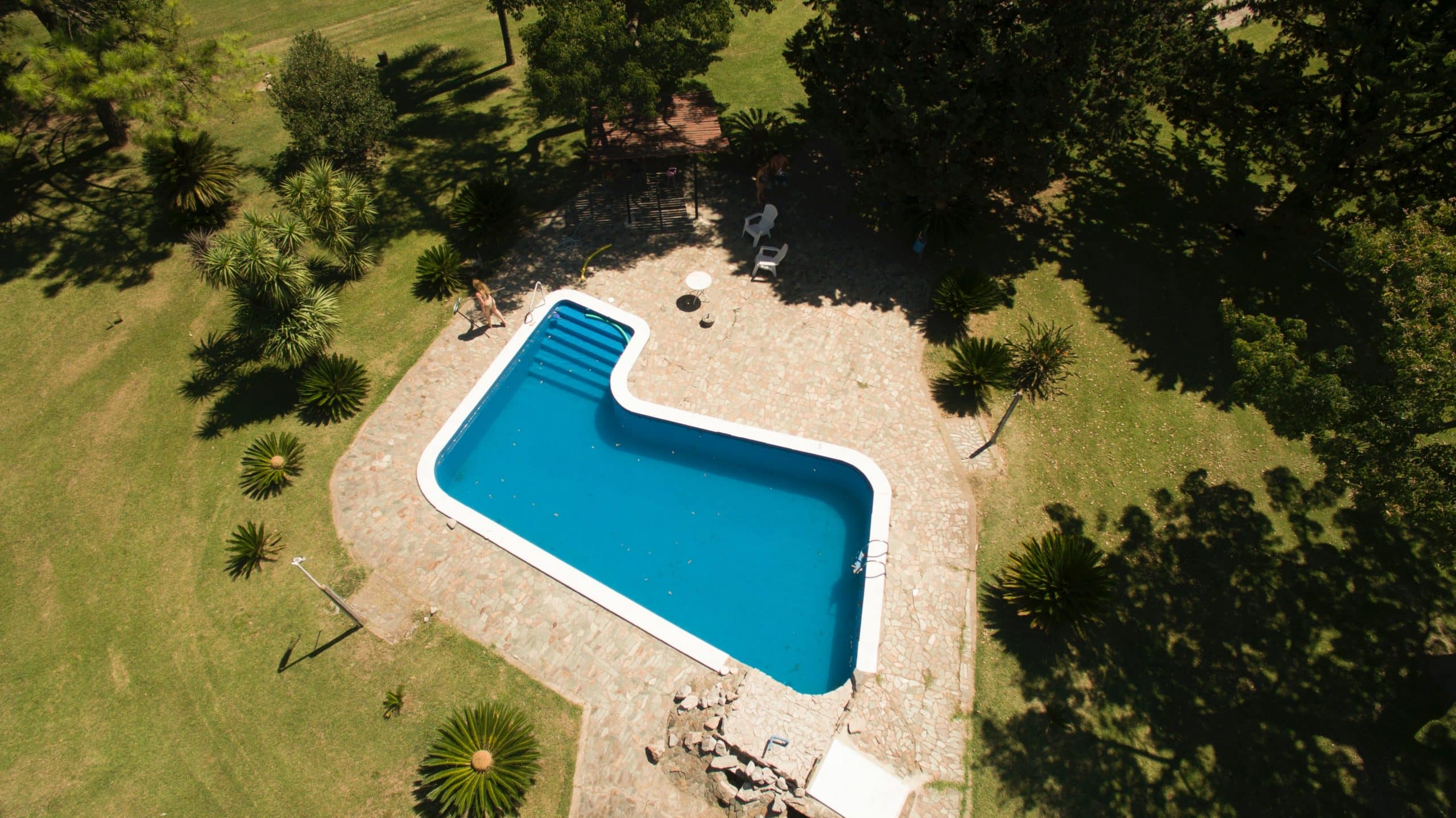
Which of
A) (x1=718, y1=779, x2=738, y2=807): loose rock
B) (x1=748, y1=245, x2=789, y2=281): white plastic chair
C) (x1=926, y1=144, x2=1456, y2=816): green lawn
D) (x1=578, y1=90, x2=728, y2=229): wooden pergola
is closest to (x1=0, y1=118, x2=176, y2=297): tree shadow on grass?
(x1=578, y1=90, x2=728, y2=229): wooden pergola

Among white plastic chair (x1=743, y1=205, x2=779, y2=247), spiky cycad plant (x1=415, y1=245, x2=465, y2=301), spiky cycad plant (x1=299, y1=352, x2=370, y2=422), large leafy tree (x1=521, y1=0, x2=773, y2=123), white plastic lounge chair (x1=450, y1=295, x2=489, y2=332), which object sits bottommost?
spiky cycad plant (x1=299, y1=352, x2=370, y2=422)

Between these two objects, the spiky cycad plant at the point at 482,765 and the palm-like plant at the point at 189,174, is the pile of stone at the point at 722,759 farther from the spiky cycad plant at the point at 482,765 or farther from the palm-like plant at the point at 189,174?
the palm-like plant at the point at 189,174

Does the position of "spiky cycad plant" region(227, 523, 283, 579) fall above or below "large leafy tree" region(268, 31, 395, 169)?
below

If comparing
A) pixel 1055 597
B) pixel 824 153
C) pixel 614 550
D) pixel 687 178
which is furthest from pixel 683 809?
pixel 824 153

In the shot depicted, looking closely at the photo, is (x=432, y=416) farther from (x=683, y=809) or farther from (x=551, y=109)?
(x=683, y=809)

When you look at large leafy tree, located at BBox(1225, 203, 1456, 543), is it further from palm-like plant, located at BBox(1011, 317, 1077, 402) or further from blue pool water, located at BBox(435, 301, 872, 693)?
blue pool water, located at BBox(435, 301, 872, 693)

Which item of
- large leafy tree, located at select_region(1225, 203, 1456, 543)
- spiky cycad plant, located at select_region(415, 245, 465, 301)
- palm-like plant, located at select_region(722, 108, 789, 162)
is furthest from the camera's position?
palm-like plant, located at select_region(722, 108, 789, 162)
